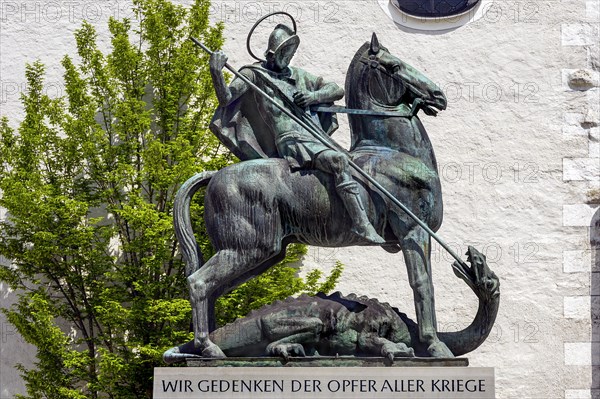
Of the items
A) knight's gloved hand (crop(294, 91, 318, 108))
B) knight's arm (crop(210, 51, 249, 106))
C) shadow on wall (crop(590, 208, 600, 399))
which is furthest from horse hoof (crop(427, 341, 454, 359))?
shadow on wall (crop(590, 208, 600, 399))

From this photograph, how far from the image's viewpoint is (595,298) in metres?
16.8

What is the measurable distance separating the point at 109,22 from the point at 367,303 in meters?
8.03

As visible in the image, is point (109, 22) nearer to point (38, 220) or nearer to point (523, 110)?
point (38, 220)

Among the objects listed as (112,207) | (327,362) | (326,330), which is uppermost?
(326,330)

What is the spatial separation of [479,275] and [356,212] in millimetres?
916

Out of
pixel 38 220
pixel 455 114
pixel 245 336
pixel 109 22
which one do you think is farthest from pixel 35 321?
pixel 245 336

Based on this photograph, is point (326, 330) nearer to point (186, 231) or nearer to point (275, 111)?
point (186, 231)

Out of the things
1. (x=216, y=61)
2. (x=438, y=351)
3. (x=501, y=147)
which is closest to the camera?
(x=438, y=351)

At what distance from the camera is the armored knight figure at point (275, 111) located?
32.9 ft

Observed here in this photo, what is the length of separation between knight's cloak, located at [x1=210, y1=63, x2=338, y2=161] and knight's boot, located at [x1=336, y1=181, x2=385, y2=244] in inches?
27.5

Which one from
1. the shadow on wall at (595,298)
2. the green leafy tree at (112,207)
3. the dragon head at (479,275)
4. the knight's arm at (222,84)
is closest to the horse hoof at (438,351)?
the dragon head at (479,275)

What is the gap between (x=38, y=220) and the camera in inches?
631

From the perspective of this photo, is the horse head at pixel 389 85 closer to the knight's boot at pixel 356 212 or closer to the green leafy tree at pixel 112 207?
the knight's boot at pixel 356 212

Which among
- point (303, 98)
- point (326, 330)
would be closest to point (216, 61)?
point (303, 98)
